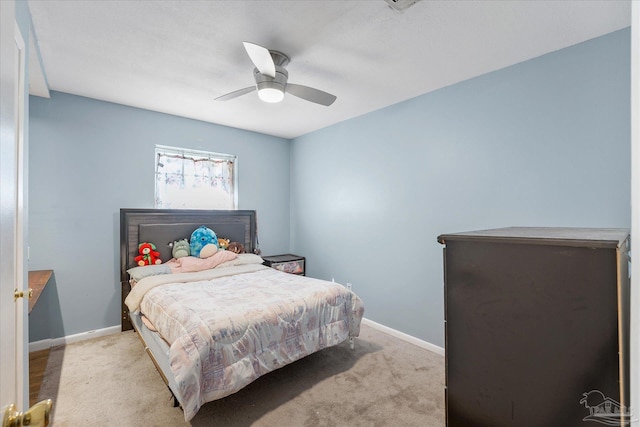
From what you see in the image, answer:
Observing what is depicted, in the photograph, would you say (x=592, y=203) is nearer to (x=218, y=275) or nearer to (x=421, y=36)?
(x=421, y=36)

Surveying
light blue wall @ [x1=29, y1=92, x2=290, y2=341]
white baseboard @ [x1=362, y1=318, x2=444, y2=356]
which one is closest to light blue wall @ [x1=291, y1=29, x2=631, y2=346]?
white baseboard @ [x1=362, y1=318, x2=444, y2=356]

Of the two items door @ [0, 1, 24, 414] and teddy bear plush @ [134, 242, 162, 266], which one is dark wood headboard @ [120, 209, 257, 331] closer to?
teddy bear plush @ [134, 242, 162, 266]

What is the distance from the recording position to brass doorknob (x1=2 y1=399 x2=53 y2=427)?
60cm

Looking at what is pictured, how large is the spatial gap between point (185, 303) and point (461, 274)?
2.03m

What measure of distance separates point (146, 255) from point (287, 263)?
176cm

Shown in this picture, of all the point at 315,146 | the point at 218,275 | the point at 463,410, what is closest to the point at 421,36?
the point at 463,410

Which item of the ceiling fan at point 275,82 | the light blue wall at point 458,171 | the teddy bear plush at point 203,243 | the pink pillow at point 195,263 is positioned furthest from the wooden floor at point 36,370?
the light blue wall at point 458,171

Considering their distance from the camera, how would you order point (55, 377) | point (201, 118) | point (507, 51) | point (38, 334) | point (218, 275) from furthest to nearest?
1. point (201, 118)
2. point (218, 275)
3. point (38, 334)
4. point (55, 377)
5. point (507, 51)

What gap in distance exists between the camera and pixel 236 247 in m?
3.98

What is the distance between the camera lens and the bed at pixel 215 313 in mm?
1834

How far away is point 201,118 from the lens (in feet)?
12.5

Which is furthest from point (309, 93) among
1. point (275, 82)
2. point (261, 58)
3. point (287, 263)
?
point (287, 263)

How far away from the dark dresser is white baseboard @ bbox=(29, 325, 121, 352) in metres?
3.64

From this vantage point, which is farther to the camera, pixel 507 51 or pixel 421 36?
pixel 507 51
